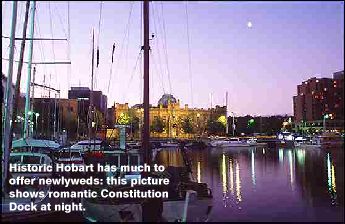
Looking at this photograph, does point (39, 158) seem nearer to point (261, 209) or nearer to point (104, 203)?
point (104, 203)

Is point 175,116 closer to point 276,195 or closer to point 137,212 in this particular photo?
point 276,195

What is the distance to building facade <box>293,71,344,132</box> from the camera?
399ft

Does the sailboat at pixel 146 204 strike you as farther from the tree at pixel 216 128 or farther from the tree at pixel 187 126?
the tree at pixel 187 126

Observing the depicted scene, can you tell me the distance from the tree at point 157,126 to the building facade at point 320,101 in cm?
5581

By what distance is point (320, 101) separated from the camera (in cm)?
13750

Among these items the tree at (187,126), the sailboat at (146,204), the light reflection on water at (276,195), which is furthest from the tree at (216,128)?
the sailboat at (146,204)

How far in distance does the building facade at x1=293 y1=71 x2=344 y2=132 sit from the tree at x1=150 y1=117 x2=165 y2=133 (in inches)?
2197

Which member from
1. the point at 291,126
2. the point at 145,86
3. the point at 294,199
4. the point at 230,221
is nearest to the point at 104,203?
the point at 145,86

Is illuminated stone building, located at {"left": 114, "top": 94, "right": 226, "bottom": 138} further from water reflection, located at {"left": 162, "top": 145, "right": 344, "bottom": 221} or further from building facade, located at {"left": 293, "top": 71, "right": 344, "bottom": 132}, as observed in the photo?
water reflection, located at {"left": 162, "top": 145, "right": 344, "bottom": 221}

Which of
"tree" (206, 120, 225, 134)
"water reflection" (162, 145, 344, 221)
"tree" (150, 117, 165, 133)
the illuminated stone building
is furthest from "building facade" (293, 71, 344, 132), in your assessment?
"water reflection" (162, 145, 344, 221)

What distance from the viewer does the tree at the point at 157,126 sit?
6649 inches

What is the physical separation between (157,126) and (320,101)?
63.5 metres

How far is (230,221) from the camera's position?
21188 mm

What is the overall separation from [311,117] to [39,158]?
153 m
